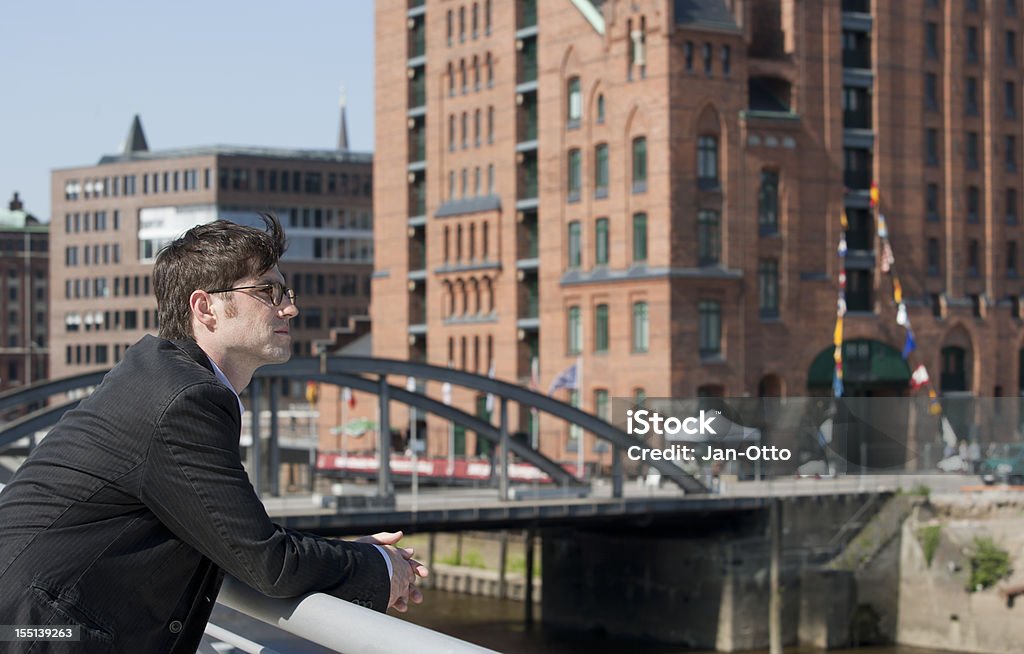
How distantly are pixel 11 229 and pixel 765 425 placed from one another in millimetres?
90243

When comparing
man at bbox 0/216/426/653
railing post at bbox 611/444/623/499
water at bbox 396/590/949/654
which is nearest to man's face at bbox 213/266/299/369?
man at bbox 0/216/426/653

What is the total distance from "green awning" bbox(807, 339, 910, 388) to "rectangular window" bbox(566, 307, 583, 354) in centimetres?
705

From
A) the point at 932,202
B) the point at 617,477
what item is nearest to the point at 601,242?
the point at 932,202

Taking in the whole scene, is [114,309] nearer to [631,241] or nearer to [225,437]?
[631,241]

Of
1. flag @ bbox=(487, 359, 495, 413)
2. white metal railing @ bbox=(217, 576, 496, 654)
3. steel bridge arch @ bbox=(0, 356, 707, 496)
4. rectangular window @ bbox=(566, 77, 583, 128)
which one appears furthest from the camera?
flag @ bbox=(487, 359, 495, 413)

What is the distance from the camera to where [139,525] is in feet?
8.68

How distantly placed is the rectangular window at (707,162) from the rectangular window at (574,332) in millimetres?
5774

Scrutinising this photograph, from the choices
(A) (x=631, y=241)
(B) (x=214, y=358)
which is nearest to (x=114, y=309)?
(A) (x=631, y=241)

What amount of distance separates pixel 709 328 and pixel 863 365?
17.6 ft

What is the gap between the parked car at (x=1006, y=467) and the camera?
36500mm

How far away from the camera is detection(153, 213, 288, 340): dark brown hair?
2912 millimetres

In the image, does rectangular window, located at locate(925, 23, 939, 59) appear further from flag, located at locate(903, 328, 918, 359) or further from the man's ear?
the man's ear

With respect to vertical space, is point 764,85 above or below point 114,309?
above

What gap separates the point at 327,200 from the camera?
9806 cm
